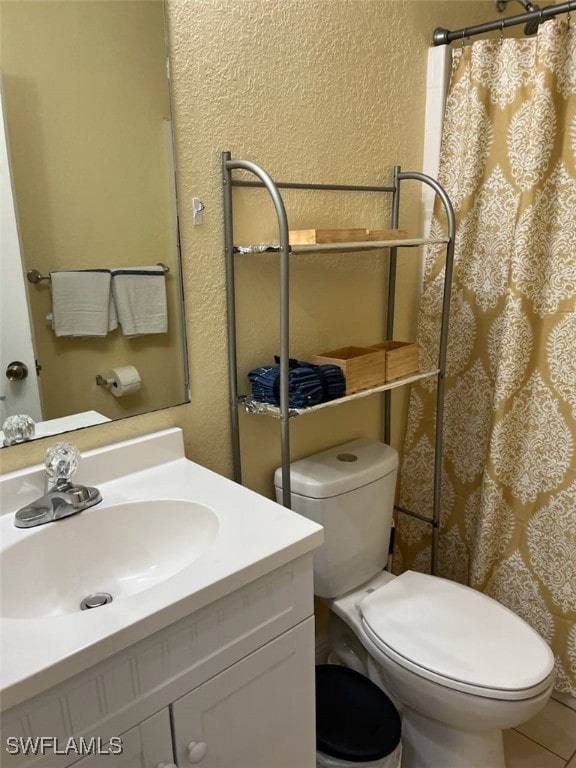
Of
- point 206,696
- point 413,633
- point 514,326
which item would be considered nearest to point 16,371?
point 206,696

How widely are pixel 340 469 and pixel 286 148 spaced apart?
825mm

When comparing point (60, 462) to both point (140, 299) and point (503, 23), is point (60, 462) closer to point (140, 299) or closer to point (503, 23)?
point (140, 299)

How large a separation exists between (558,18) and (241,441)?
137 cm

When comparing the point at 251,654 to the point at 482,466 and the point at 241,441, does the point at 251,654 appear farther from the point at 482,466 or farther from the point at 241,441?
the point at 482,466

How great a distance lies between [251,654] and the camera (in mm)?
914

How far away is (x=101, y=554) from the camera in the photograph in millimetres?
1047

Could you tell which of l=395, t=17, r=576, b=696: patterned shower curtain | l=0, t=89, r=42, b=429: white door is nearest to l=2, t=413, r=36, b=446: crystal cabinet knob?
l=0, t=89, r=42, b=429: white door

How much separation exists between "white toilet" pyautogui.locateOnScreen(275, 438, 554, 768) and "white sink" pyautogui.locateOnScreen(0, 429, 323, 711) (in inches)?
15.5

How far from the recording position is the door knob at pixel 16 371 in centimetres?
104

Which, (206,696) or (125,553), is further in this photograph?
(125,553)

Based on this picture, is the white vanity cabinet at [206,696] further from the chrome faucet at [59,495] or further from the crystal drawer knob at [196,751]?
the chrome faucet at [59,495]

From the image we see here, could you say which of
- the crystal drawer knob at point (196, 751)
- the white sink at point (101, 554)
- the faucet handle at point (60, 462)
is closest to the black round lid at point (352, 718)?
the crystal drawer knob at point (196, 751)

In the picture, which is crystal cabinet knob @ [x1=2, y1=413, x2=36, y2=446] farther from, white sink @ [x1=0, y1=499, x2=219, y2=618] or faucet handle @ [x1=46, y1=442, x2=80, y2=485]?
white sink @ [x1=0, y1=499, x2=219, y2=618]

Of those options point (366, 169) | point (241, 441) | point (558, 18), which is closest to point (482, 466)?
point (241, 441)
